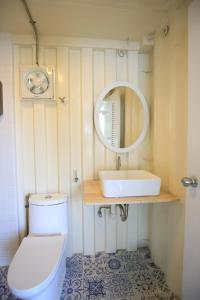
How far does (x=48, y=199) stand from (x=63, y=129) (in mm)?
689

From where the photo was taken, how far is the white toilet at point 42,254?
41.9 inches

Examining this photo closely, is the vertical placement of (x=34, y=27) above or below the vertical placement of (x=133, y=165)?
above

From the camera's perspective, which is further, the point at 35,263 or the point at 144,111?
the point at 144,111

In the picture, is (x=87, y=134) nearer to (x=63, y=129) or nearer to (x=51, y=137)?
(x=63, y=129)

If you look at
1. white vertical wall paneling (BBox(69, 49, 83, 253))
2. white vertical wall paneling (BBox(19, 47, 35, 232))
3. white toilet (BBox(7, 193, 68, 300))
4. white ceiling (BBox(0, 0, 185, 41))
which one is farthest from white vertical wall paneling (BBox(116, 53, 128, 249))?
white vertical wall paneling (BBox(19, 47, 35, 232))

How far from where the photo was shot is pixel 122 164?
1.88m

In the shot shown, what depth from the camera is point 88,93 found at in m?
1.78

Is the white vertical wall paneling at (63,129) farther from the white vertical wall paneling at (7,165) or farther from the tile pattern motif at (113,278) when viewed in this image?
the white vertical wall paneling at (7,165)

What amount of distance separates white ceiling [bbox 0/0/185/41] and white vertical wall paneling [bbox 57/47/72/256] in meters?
0.25

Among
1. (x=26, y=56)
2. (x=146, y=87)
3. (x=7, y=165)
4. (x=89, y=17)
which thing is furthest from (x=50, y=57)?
(x=7, y=165)

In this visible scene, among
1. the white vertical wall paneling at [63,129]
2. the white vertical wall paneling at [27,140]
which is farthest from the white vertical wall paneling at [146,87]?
the white vertical wall paneling at [27,140]

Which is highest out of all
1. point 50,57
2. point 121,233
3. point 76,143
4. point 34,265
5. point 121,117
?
point 50,57

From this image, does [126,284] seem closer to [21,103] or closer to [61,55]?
[21,103]

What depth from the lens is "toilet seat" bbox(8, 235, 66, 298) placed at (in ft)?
3.41
